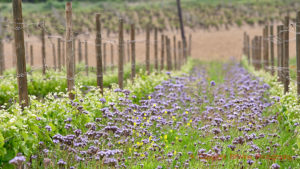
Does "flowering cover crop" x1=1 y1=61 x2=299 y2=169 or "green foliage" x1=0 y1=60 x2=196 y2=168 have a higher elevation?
"green foliage" x1=0 y1=60 x2=196 y2=168

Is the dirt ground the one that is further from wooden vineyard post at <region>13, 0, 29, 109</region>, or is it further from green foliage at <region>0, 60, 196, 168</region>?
green foliage at <region>0, 60, 196, 168</region>

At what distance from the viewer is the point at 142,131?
707cm

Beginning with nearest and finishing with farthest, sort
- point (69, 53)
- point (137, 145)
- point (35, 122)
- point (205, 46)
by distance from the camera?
1. point (35, 122)
2. point (137, 145)
3. point (69, 53)
4. point (205, 46)

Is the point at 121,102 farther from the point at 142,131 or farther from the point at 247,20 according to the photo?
the point at 247,20

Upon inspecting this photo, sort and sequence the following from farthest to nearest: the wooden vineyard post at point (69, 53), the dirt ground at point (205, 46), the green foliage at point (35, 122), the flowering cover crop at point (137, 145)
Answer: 1. the dirt ground at point (205, 46)
2. the wooden vineyard post at point (69, 53)
3. the flowering cover crop at point (137, 145)
4. the green foliage at point (35, 122)

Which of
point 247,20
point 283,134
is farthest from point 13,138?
point 247,20

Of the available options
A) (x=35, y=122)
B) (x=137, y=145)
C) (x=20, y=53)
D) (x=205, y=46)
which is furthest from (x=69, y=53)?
(x=205, y=46)

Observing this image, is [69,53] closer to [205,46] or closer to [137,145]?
[137,145]

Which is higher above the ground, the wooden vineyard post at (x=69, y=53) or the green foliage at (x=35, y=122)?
the wooden vineyard post at (x=69, y=53)

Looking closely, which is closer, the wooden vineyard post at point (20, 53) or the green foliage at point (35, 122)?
the green foliage at point (35, 122)

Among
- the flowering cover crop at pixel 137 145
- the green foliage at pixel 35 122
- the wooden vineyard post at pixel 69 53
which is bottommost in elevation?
the flowering cover crop at pixel 137 145

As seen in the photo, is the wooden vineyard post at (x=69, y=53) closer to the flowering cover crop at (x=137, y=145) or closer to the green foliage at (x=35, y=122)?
the flowering cover crop at (x=137, y=145)

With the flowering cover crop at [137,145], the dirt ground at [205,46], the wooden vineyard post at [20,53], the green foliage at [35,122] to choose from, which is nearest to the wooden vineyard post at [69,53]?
the flowering cover crop at [137,145]

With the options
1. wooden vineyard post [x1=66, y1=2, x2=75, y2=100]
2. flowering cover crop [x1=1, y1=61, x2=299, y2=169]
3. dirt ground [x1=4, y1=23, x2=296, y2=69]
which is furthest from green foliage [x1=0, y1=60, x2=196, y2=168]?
dirt ground [x1=4, y1=23, x2=296, y2=69]
